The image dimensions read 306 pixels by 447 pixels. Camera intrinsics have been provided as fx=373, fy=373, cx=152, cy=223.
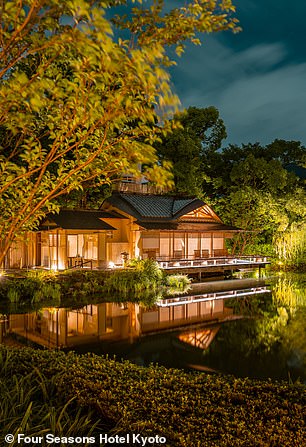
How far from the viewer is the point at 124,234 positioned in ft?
78.0

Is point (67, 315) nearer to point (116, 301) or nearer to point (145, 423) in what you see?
point (116, 301)

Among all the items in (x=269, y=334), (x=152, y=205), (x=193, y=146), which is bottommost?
(x=269, y=334)

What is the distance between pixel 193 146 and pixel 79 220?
12.6 metres

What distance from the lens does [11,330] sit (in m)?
11.1

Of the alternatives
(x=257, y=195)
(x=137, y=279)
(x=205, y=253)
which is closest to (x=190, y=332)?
(x=137, y=279)

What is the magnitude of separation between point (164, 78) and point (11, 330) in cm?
1005

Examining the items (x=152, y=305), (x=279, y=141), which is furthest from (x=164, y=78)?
(x=279, y=141)

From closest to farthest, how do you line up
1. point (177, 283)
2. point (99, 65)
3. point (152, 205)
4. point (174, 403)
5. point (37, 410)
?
point (99, 65), point (174, 403), point (37, 410), point (177, 283), point (152, 205)

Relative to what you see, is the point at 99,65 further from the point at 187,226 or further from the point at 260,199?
the point at 260,199

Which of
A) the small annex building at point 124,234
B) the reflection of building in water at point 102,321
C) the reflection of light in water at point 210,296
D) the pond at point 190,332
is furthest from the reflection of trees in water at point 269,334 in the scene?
the small annex building at point 124,234

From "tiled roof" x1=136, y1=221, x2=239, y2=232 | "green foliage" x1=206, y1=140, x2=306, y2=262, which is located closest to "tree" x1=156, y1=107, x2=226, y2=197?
"green foliage" x1=206, y1=140, x2=306, y2=262

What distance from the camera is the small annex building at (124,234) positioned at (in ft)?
69.4

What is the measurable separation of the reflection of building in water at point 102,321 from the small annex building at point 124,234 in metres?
6.44

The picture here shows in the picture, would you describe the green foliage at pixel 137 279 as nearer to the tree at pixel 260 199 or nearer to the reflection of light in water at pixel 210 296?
the reflection of light in water at pixel 210 296
